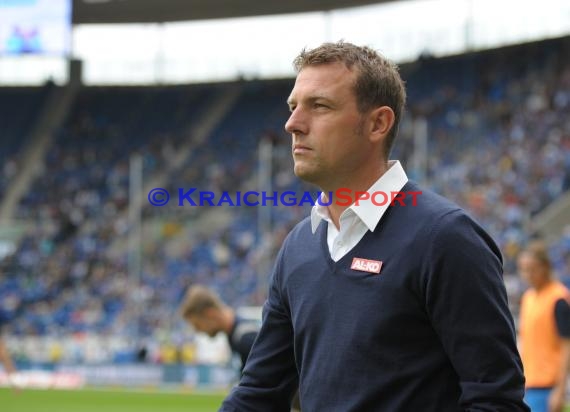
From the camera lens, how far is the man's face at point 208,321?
7598 millimetres

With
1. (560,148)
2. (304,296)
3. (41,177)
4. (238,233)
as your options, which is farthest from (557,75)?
(304,296)

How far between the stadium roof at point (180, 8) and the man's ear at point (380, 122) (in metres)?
37.8

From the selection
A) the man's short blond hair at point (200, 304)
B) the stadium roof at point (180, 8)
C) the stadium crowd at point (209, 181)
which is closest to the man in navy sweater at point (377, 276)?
the man's short blond hair at point (200, 304)

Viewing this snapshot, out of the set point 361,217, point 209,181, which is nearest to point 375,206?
point 361,217

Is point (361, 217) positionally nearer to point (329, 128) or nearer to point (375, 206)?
point (375, 206)

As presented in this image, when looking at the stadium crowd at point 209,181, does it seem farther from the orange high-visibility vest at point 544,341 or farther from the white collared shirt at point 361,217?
the white collared shirt at point 361,217

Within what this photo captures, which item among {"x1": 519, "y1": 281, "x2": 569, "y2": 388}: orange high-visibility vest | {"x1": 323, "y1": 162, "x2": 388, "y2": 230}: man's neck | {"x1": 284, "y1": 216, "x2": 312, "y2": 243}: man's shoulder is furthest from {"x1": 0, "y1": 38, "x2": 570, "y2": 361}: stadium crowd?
{"x1": 323, "y1": 162, "x2": 388, "y2": 230}: man's neck

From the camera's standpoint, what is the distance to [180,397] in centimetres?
2231

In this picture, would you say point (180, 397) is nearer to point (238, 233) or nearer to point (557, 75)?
point (238, 233)

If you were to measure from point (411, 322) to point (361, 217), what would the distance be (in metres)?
0.31

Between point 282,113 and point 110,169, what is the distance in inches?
280

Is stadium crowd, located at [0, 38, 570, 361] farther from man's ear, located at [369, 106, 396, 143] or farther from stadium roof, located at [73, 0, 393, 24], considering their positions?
man's ear, located at [369, 106, 396, 143]

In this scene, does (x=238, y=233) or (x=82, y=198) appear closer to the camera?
(x=238, y=233)

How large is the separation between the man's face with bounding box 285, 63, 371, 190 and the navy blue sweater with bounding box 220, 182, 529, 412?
0.18 m
